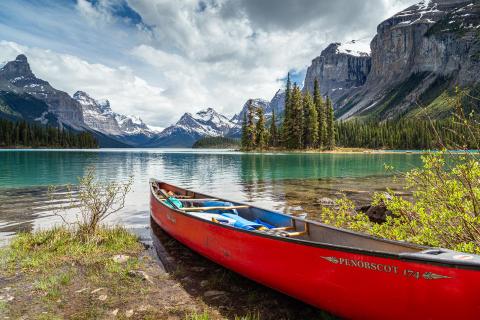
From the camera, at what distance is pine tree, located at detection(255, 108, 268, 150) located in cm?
9839

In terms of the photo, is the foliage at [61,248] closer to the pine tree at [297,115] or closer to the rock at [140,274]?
the rock at [140,274]

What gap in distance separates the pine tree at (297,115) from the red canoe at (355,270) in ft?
289

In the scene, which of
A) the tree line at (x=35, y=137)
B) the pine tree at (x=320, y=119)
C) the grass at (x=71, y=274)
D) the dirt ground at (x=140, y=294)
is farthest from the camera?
the tree line at (x=35, y=137)

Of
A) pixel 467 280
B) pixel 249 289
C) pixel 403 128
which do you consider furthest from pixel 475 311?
pixel 403 128

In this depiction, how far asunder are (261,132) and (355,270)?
96739 mm

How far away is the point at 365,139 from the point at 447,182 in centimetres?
13988

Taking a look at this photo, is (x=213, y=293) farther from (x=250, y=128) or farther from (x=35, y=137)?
(x=35, y=137)

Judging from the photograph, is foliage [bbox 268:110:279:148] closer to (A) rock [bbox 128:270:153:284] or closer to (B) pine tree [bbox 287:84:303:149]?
(B) pine tree [bbox 287:84:303:149]

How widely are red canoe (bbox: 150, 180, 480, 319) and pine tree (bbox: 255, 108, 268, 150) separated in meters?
91.1

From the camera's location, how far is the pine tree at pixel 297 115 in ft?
310

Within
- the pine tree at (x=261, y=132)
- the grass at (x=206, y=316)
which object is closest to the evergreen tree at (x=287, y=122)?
the pine tree at (x=261, y=132)

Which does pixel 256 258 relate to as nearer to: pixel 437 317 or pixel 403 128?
pixel 437 317

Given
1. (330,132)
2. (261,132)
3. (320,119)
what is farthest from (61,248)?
(330,132)

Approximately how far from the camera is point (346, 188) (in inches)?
979
